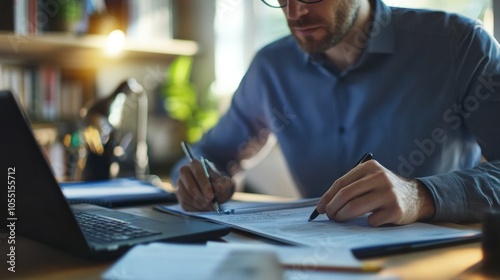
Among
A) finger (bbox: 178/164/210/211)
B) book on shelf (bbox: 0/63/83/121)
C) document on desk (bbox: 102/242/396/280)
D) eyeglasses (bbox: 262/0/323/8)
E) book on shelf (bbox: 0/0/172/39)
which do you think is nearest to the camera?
document on desk (bbox: 102/242/396/280)

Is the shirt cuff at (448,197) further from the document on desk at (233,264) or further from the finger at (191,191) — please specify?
the finger at (191,191)

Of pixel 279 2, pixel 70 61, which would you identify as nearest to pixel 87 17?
pixel 70 61

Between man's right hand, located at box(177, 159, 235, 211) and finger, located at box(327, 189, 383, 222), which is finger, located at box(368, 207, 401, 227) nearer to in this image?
finger, located at box(327, 189, 383, 222)

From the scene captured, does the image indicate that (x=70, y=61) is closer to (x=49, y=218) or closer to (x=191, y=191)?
(x=191, y=191)

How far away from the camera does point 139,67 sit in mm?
2660

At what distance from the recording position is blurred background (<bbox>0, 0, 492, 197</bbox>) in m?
2.08

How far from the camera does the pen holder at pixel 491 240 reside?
572 millimetres

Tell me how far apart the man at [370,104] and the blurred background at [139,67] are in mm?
329

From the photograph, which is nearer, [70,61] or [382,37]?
[382,37]

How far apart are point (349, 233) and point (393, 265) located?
0.11 m

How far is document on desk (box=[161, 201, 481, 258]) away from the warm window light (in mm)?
1601

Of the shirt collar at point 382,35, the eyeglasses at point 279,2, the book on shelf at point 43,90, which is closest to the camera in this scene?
the eyeglasses at point 279,2

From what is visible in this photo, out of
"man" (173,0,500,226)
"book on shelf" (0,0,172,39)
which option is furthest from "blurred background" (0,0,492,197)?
"man" (173,0,500,226)

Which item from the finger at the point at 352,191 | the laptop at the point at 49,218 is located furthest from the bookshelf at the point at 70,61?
the finger at the point at 352,191
